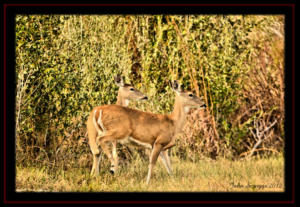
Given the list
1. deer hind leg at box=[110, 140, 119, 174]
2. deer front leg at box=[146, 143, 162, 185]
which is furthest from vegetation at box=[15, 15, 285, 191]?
deer front leg at box=[146, 143, 162, 185]

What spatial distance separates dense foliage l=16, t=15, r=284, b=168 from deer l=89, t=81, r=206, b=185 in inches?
48.4

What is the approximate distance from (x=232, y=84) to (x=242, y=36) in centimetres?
120

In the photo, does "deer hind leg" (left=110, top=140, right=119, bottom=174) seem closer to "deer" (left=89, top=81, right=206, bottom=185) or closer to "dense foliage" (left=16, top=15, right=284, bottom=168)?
"deer" (left=89, top=81, right=206, bottom=185)

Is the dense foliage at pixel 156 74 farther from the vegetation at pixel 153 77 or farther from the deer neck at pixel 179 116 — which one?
the deer neck at pixel 179 116

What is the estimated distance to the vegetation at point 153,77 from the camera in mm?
10453

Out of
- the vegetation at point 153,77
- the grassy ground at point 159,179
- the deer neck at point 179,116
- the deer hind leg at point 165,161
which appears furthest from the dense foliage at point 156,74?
the deer hind leg at point 165,161

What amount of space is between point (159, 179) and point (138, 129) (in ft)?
3.19

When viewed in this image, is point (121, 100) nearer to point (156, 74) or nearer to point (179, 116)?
point (179, 116)

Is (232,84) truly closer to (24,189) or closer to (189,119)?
(189,119)

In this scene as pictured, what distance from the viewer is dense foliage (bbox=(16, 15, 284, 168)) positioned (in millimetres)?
10508

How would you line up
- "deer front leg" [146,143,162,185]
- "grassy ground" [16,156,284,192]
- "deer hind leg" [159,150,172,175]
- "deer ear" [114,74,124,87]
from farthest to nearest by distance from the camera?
"deer ear" [114,74,124,87] → "deer hind leg" [159,150,172,175] → "deer front leg" [146,143,162,185] → "grassy ground" [16,156,284,192]

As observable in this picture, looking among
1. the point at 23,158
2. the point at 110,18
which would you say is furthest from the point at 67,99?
the point at 110,18

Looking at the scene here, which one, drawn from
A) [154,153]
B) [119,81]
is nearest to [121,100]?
[119,81]

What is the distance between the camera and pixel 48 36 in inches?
436
